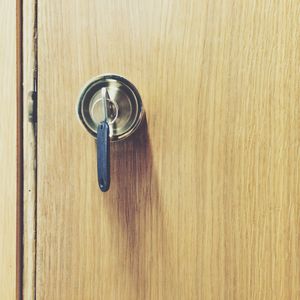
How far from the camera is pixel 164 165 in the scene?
1.24ft

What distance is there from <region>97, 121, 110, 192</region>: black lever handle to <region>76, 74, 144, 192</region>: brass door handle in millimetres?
14

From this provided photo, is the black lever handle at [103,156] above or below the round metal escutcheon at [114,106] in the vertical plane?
below

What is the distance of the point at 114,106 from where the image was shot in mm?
375

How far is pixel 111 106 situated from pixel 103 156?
61mm

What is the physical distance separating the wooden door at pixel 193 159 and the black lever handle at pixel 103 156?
3 centimetres

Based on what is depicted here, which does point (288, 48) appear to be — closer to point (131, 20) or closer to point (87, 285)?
point (131, 20)
